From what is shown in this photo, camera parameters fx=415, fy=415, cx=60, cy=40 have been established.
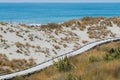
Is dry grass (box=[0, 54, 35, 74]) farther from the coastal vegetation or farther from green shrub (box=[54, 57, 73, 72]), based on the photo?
green shrub (box=[54, 57, 73, 72])

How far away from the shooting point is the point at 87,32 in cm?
4638

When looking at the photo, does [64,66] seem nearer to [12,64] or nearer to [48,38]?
[12,64]

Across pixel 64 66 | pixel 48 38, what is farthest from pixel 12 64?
pixel 48 38

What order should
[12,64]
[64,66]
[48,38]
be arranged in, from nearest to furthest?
[64,66] → [12,64] → [48,38]

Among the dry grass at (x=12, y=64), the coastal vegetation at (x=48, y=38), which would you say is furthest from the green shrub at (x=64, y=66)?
the dry grass at (x=12, y=64)

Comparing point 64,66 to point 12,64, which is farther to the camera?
point 12,64

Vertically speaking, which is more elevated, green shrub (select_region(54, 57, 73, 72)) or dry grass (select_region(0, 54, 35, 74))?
green shrub (select_region(54, 57, 73, 72))

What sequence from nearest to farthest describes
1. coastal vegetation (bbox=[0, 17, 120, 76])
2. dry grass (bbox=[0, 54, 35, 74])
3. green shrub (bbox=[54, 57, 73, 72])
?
green shrub (bbox=[54, 57, 73, 72]) < dry grass (bbox=[0, 54, 35, 74]) < coastal vegetation (bbox=[0, 17, 120, 76])

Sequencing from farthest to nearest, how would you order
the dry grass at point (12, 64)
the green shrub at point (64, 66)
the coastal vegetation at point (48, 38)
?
the coastal vegetation at point (48, 38)
the dry grass at point (12, 64)
the green shrub at point (64, 66)

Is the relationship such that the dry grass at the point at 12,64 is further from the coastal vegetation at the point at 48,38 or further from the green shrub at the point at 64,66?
the green shrub at the point at 64,66

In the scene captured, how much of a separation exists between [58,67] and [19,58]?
8.39m

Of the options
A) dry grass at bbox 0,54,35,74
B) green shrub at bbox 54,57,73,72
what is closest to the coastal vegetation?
dry grass at bbox 0,54,35,74

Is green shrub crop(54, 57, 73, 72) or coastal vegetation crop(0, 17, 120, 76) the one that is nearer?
green shrub crop(54, 57, 73, 72)

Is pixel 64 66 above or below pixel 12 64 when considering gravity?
above
